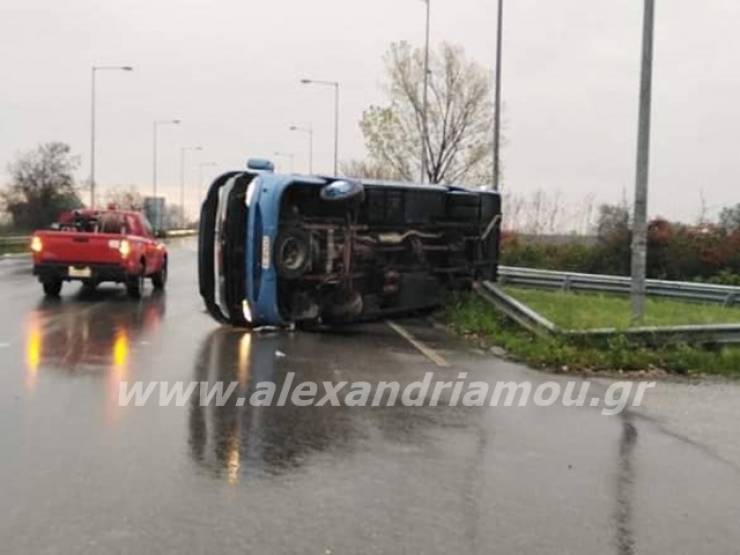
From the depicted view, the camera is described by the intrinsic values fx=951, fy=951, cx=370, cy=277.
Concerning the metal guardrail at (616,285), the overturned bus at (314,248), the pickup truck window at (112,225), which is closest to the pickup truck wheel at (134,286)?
the pickup truck window at (112,225)

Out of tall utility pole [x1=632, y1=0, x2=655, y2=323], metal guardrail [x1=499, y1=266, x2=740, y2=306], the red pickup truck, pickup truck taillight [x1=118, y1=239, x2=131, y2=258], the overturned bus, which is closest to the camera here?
the overturned bus

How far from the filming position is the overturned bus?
13.1 meters

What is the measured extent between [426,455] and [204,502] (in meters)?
1.90

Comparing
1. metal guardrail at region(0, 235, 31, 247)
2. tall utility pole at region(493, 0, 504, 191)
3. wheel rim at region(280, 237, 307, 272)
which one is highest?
tall utility pole at region(493, 0, 504, 191)

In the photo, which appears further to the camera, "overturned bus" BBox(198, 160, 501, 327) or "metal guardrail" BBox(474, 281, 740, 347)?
"overturned bus" BBox(198, 160, 501, 327)

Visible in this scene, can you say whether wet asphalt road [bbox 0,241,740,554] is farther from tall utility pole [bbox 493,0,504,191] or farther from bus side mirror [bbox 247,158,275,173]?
tall utility pole [bbox 493,0,504,191]

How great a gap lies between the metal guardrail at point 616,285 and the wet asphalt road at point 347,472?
11.5 meters

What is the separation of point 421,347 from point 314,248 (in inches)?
84.7

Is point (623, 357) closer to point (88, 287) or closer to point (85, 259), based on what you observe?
point (85, 259)

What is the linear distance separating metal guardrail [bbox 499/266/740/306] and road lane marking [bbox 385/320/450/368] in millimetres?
8939

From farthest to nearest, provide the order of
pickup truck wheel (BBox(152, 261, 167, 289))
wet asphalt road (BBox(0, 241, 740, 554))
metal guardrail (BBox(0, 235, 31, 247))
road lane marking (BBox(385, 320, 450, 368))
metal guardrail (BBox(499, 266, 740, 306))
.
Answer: metal guardrail (BBox(0, 235, 31, 247))
pickup truck wheel (BBox(152, 261, 167, 289))
metal guardrail (BBox(499, 266, 740, 306))
road lane marking (BBox(385, 320, 450, 368))
wet asphalt road (BBox(0, 241, 740, 554))

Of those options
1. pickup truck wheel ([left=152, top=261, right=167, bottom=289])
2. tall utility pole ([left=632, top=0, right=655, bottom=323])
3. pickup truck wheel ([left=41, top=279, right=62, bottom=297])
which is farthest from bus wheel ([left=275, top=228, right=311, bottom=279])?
pickup truck wheel ([left=152, top=261, right=167, bottom=289])

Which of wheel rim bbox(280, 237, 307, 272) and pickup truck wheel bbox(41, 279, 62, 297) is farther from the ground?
wheel rim bbox(280, 237, 307, 272)

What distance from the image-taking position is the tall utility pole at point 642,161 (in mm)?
13344
